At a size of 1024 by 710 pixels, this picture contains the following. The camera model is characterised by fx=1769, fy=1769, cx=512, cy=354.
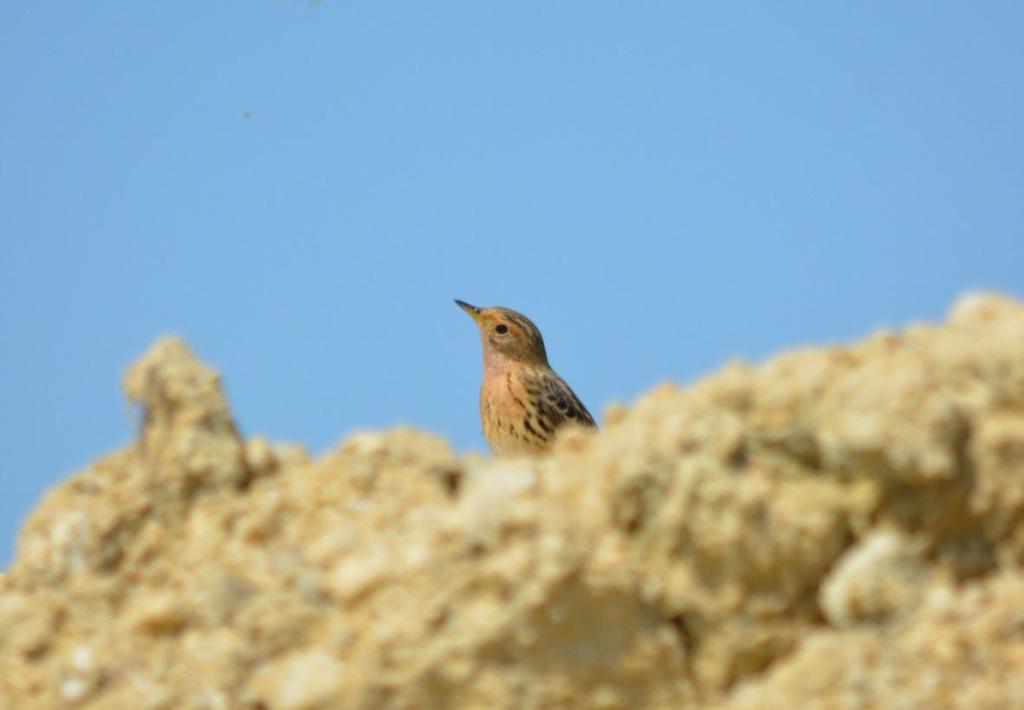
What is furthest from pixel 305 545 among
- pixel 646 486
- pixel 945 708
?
pixel 945 708

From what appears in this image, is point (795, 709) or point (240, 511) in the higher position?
point (240, 511)

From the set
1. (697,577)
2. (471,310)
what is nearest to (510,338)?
(471,310)

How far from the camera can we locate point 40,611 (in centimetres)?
522

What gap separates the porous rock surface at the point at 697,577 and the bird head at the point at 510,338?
8.56 meters

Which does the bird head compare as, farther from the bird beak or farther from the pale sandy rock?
the pale sandy rock

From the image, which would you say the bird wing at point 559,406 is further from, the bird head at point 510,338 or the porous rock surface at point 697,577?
the porous rock surface at point 697,577

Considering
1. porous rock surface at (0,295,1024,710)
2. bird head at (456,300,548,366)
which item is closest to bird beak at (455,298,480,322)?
bird head at (456,300,548,366)

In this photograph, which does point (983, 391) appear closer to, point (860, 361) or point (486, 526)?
point (860, 361)

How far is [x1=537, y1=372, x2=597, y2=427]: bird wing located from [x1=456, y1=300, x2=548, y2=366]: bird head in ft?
1.46

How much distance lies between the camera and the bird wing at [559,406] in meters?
12.8

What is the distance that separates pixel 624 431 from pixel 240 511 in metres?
1.22

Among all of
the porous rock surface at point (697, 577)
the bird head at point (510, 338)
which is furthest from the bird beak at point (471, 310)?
the porous rock surface at point (697, 577)

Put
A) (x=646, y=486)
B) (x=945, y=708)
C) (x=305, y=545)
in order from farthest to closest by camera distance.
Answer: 1. (x=305, y=545)
2. (x=646, y=486)
3. (x=945, y=708)

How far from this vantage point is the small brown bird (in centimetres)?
1277
